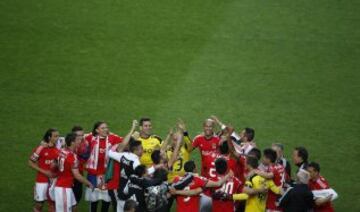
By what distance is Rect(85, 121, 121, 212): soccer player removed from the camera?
1142 centimetres

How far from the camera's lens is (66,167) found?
1062 centimetres

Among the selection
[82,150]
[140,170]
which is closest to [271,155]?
[140,170]

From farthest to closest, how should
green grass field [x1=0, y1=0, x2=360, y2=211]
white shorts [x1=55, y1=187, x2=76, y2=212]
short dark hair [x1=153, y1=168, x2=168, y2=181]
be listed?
green grass field [x1=0, y1=0, x2=360, y2=211] → white shorts [x1=55, y1=187, x2=76, y2=212] → short dark hair [x1=153, y1=168, x2=168, y2=181]

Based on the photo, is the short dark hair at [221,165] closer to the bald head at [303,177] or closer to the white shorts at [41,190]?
the bald head at [303,177]

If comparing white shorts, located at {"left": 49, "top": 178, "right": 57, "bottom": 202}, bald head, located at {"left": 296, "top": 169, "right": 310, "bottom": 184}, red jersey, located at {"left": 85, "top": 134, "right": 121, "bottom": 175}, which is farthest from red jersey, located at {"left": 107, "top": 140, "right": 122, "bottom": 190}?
bald head, located at {"left": 296, "top": 169, "right": 310, "bottom": 184}

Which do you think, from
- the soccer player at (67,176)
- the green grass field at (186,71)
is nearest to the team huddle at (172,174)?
the soccer player at (67,176)

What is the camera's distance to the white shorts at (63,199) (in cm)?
1071

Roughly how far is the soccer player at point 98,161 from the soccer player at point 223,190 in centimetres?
186

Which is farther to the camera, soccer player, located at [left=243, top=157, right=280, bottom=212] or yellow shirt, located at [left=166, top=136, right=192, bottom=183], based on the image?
yellow shirt, located at [left=166, top=136, right=192, bottom=183]

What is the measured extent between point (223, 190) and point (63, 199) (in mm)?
2227

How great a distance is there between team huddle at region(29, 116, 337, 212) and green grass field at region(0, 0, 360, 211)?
1.83 m

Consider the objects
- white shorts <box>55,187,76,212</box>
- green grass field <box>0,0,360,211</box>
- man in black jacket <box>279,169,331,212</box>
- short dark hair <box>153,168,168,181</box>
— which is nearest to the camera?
man in black jacket <box>279,169,331,212</box>

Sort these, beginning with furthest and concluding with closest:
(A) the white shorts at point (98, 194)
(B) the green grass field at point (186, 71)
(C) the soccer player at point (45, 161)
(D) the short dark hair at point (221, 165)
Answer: (B) the green grass field at point (186, 71), (A) the white shorts at point (98, 194), (C) the soccer player at point (45, 161), (D) the short dark hair at point (221, 165)

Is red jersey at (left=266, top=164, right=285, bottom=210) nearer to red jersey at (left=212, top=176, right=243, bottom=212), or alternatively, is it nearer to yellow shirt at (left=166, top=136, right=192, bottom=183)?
red jersey at (left=212, top=176, right=243, bottom=212)
